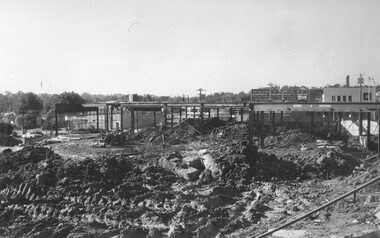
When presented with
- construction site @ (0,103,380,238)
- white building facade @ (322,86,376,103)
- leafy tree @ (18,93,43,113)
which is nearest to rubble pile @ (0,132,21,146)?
construction site @ (0,103,380,238)

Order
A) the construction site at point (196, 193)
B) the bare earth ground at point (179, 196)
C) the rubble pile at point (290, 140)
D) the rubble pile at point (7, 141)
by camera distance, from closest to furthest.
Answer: the construction site at point (196, 193), the bare earth ground at point (179, 196), the rubble pile at point (290, 140), the rubble pile at point (7, 141)

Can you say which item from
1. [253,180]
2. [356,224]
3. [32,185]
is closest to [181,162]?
[253,180]

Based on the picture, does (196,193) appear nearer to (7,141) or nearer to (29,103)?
(7,141)

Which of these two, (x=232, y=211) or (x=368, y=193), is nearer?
(x=368, y=193)

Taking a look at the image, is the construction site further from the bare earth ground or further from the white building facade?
the white building facade

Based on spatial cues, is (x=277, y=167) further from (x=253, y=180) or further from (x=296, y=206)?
(x=296, y=206)

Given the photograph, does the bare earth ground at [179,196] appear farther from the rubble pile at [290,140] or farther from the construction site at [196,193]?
the rubble pile at [290,140]

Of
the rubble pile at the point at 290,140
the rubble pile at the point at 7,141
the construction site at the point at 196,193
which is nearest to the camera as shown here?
the construction site at the point at 196,193

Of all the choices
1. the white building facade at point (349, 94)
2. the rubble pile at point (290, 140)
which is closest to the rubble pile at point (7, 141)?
the rubble pile at point (290, 140)

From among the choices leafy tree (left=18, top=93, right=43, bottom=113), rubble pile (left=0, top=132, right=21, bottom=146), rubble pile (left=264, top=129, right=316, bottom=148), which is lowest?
rubble pile (left=0, top=132, right=21, bottom=146)

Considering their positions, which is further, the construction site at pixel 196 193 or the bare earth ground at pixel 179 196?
the bare earth ground at pixel 179 196

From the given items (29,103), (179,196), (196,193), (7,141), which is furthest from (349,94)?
(29,103)
